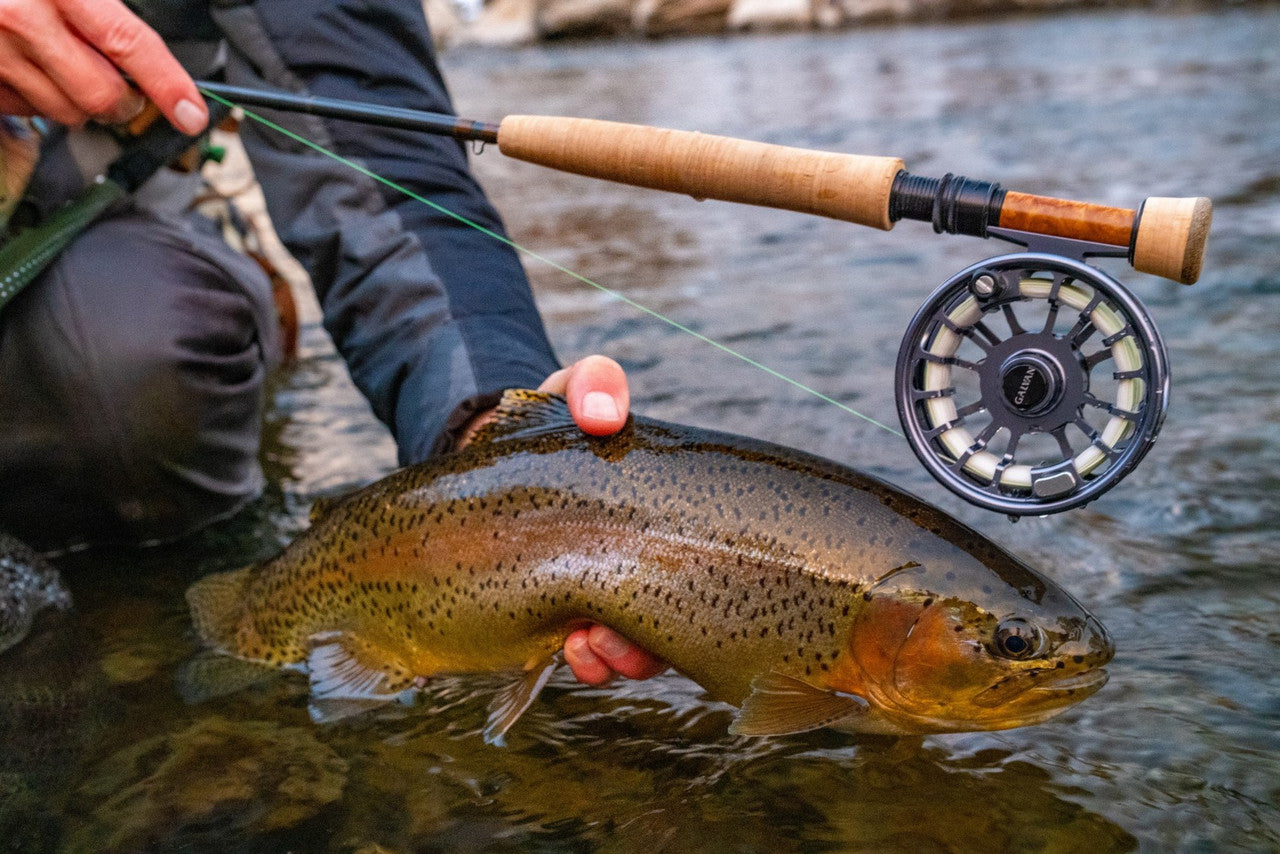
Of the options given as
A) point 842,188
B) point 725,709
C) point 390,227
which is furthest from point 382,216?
point 725,709

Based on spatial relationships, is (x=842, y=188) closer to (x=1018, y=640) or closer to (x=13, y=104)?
(x=1018, y=640)

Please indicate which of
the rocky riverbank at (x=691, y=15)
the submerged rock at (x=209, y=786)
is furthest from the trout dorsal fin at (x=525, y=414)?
the rocky riverbank at (x=691, y=15)

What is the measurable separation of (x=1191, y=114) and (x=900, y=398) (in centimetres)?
789

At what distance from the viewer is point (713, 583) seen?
1950 millimetres

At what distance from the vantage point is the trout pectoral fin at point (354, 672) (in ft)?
7.41

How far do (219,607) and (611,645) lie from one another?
0.98 m

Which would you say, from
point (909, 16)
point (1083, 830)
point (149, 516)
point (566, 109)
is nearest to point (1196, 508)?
point (1083, 830)

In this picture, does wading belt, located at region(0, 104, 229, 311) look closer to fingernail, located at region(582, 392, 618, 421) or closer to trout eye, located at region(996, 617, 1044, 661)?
fingernail, located at region(582, 392, 618, 421)

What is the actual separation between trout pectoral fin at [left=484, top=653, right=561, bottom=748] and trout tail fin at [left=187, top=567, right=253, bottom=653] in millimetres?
691

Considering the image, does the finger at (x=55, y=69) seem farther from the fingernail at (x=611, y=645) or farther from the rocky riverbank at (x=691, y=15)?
the rocky riverbank at (x=691, y=15)

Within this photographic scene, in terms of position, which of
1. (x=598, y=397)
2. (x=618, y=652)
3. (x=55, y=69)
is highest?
(x=55, y=69)

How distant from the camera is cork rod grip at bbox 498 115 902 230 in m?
1.97

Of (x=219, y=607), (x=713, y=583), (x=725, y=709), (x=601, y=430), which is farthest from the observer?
(x=219, y=607)

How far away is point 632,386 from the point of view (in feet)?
13.5
